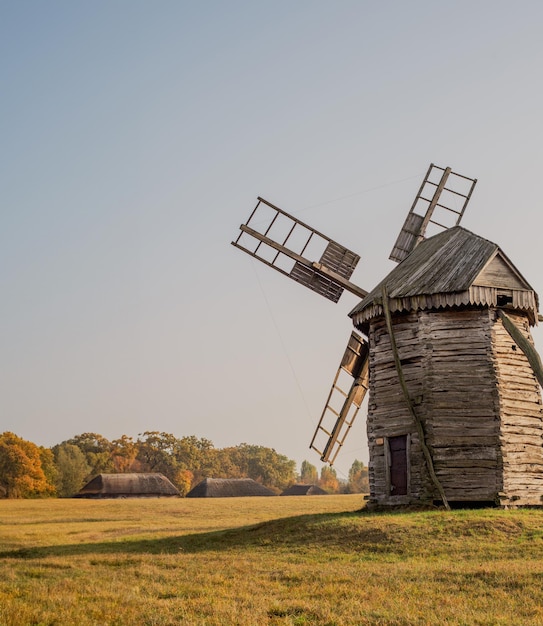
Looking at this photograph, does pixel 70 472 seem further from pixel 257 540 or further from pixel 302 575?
pixel 302 575

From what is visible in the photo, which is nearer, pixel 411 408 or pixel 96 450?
pixel 411 408

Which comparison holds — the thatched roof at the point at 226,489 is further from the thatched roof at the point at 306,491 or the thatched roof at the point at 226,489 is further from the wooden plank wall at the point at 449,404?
the wooden plank wall at the point at 449,404

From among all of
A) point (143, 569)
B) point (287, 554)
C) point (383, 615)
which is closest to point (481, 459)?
point (287, 554)

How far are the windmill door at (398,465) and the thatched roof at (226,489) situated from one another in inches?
2192

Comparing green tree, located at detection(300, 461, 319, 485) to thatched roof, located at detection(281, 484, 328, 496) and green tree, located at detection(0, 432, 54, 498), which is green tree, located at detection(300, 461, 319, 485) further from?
green tree, located at detection(0, 432, 54, 498)

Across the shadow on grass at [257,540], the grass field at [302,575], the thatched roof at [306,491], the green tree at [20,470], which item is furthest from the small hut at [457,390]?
the thatched roof at [306,491]

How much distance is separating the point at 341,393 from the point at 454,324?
651cm

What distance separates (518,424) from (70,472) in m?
74.8

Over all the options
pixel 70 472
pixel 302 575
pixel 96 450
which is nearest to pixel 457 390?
pixel 302 575

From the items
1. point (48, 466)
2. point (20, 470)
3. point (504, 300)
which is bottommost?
point (20, 470)

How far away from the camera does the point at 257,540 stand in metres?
19.6

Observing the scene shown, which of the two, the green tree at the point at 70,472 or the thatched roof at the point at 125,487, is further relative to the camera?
the green tree at the point at 70,472

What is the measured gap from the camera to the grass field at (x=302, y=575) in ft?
32.3

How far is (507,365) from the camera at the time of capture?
885 inches
